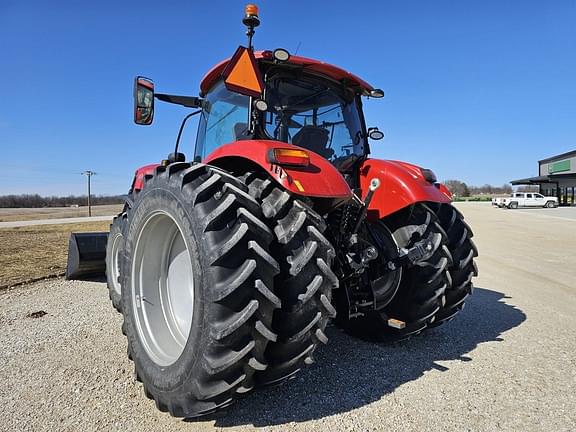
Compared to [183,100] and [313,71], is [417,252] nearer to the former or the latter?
[313,71]

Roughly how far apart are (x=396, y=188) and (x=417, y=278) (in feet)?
2.29

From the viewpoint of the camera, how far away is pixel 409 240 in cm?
279

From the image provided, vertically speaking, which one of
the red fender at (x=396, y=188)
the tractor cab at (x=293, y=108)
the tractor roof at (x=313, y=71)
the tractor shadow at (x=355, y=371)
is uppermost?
the tractor roof at (x=313, y=71)

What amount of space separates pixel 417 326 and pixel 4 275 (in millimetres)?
6322

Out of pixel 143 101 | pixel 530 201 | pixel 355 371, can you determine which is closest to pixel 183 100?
pixel 143 101

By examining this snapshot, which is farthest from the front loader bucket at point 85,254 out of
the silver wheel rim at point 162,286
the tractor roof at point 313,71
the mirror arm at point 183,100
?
the silver wheel rim at point 162,286

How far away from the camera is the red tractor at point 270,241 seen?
1.77 m

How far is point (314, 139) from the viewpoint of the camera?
2914 mm

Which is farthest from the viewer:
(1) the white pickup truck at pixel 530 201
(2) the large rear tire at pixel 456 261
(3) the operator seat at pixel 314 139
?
(1) the white pickup truck at pixel 530 201

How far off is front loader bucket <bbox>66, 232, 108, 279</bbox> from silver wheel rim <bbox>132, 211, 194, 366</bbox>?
3.44 metres

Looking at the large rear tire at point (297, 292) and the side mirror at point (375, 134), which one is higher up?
the side mirror at point (375, 134)

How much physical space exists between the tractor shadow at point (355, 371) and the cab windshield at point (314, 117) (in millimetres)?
1574

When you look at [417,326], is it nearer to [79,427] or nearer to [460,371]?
[460,371]

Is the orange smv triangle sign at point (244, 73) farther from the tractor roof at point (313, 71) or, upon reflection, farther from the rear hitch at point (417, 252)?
the rear hitch at point (417, 252)
